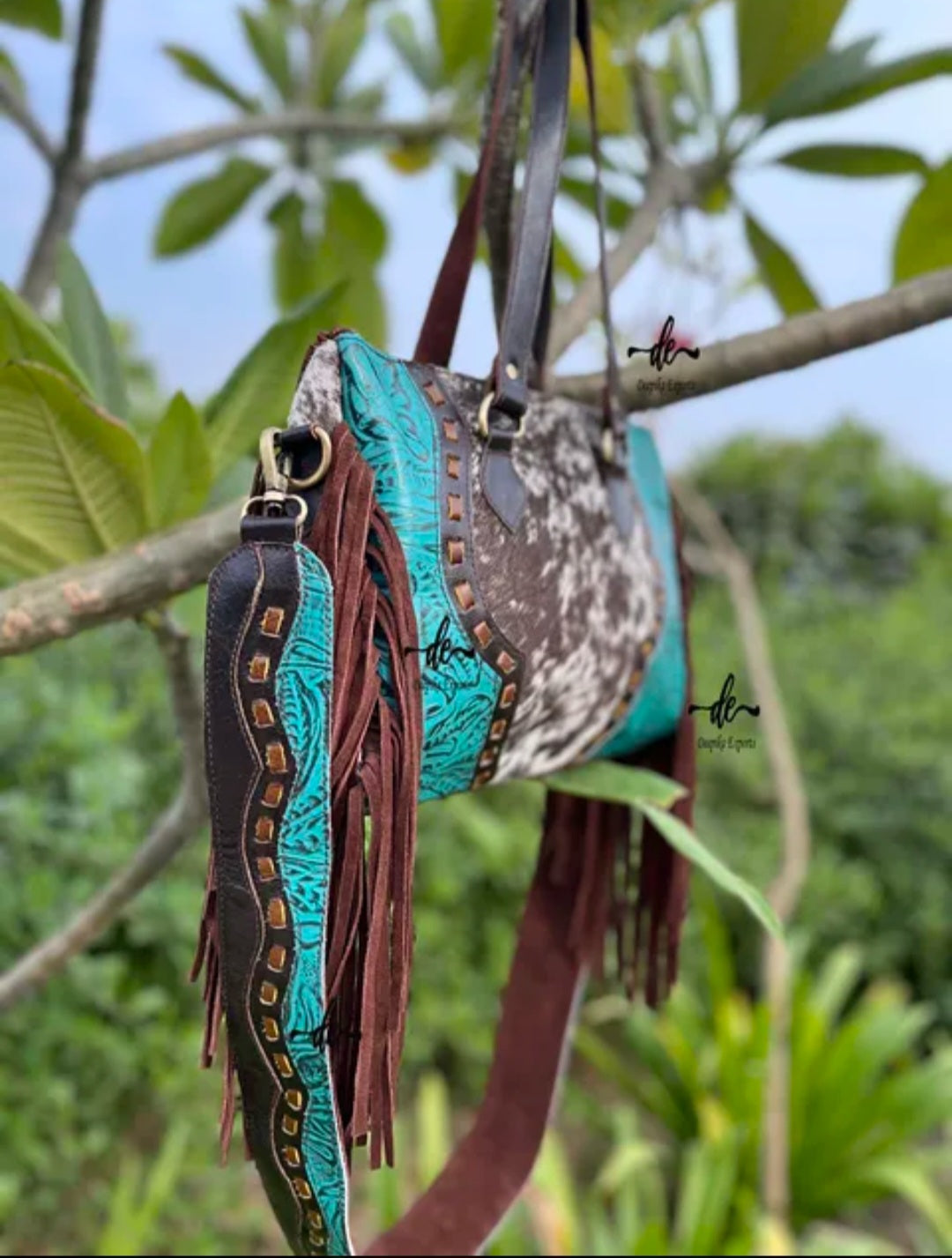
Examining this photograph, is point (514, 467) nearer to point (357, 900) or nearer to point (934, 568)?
point (357, 900)

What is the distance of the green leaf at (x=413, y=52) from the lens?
1061mm

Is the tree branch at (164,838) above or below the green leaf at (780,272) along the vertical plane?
below

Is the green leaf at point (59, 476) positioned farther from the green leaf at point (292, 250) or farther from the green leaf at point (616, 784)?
the green leaf at point (292, 250)

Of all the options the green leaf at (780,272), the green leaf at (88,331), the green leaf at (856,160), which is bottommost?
the green leaf at (88,331)

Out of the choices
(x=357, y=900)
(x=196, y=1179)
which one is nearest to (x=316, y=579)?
(x=357, y=900)

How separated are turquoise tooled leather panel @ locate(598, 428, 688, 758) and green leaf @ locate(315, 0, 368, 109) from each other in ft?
2.44

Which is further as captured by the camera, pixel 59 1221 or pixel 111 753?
pixel 111 753

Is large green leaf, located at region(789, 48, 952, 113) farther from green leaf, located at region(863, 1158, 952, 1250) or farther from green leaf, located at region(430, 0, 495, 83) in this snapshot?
green leaf, located at region(863, 1158, 952, 1250)

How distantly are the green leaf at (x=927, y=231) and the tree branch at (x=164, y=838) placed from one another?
1.44 feet

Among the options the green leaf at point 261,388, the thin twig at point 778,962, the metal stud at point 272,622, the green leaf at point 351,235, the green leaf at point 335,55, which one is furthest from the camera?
the thin twig at point 778,962

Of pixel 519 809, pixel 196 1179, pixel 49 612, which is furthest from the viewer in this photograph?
pixel 519 809

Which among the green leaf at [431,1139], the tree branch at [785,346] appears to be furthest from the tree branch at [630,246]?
the green leaf at [431,1139]

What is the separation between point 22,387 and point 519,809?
5.61 ft

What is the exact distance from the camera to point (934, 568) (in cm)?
414
